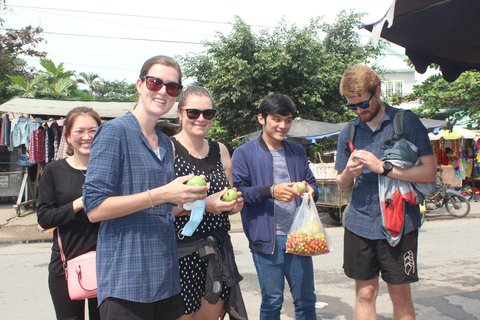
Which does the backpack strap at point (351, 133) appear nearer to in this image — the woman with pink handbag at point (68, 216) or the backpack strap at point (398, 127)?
the backpack strap at point (398, 127)

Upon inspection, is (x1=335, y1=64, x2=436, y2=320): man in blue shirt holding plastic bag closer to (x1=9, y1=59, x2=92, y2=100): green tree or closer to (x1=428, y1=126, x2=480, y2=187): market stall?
(x1=9, y1=59, x2=92, y2=100): green tree

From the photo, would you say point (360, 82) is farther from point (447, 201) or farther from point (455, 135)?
point (455, 135)

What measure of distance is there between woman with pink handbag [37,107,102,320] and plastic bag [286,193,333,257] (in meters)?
1.40

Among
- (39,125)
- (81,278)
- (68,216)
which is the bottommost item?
(81,278)

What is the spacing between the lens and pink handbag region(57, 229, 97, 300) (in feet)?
7.61

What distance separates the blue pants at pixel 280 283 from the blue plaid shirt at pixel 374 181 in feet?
1.63

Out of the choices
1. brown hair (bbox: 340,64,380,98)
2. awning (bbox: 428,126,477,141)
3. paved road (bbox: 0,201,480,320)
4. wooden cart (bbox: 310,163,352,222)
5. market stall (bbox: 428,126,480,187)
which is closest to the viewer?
brown hair (bbox: 340,64,380,98)

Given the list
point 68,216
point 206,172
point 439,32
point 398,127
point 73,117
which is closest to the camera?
point 68,216

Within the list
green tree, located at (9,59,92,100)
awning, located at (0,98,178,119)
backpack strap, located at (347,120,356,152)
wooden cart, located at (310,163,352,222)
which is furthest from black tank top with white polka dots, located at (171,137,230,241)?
green tree, located at (9,59,92,100)

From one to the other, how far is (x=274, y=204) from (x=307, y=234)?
13.9 inches

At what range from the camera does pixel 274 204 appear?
2.99m

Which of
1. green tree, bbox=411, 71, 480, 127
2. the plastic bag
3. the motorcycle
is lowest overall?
the motorcycle

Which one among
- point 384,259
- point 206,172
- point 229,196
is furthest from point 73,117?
point 384,259

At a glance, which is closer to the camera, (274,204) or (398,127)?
(398,127)
